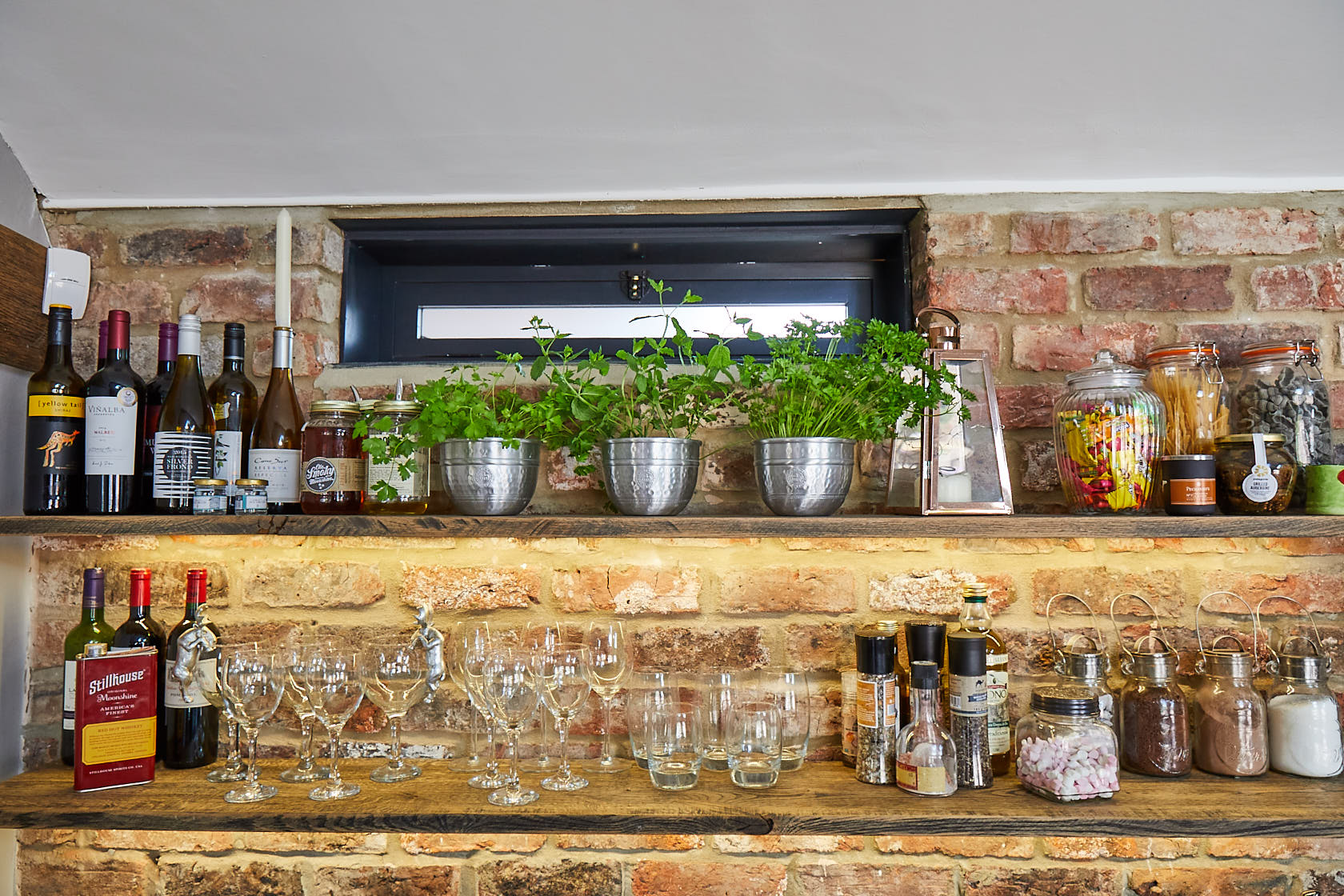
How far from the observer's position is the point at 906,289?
1519 millimetres

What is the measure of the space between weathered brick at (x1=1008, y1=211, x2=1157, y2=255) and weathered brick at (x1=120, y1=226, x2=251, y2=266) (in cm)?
133

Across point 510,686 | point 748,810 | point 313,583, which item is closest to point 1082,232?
point 748,810

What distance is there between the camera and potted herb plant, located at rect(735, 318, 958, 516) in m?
1.23

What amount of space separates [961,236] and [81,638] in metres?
1.57

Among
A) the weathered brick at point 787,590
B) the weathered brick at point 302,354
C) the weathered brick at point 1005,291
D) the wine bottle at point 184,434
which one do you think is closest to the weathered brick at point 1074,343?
the weathered brick at point 1005,291

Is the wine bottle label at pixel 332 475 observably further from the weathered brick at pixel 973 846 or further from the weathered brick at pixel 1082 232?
the weathered brick at pixel 1082 232

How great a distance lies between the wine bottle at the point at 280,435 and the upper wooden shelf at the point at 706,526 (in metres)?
0.11

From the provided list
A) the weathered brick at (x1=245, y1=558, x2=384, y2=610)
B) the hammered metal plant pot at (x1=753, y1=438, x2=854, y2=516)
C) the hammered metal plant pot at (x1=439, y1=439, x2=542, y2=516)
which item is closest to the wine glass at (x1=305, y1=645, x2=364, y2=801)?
the weathered brick at (x1=245, y1=558, x2=384, y2=610)

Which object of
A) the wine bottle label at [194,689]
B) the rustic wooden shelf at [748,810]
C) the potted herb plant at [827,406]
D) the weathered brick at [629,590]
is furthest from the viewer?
the weathered brick at [629,590]

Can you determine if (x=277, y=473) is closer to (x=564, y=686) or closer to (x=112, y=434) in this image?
(x=112, y=434)

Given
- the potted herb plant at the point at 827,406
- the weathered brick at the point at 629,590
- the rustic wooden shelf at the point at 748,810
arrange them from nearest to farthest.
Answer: the rustic wooden shelf at the point at 748,810, the potted herb plant at the point at 827,406, the weathered brick at the point at 629,590

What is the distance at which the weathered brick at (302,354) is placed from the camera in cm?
149

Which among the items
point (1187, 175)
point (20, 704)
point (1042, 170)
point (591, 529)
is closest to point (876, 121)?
point (1042, 170)

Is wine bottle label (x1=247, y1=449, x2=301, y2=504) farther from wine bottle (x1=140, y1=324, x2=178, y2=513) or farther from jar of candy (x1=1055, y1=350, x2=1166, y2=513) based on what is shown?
jar of candy (x1=1055, y1=350, x2=1166, y2=513)
